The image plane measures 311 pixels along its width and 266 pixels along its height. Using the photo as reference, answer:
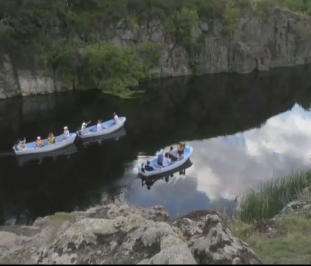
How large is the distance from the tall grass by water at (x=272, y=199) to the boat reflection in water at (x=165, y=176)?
9257mm

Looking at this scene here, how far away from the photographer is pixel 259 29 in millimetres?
77062

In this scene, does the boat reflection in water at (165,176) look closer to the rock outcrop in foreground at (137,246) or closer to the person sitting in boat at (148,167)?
the person sitting in boat at (148,167)

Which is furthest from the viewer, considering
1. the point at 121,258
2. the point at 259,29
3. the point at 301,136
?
the point at 259,29

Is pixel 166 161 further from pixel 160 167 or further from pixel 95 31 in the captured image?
pixel 95 31

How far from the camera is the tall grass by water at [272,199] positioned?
62.1ft

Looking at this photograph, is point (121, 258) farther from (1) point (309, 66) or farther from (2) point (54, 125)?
(1) point (309, 66)

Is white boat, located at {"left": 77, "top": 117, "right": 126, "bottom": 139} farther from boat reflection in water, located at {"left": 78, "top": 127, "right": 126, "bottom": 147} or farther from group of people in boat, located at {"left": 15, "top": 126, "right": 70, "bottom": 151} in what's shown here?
group of people in boat, located at {"left": 15, "top": 126, "right": 70, "bottom": 151}

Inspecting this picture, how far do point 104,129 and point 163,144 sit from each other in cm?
545

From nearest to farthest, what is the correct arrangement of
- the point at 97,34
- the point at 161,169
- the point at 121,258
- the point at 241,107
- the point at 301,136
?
the point at 121,258 < the point at 161,169 < the point at 301,136 < the point at 241,107 < the point at 97,34

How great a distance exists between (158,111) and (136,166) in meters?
16.8

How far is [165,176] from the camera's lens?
104 feet

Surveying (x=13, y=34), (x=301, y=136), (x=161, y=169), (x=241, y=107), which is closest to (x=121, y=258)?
(x=161, y=169)

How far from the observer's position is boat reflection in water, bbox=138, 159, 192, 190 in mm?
30359

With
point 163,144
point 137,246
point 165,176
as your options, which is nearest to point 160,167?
point 165,176
